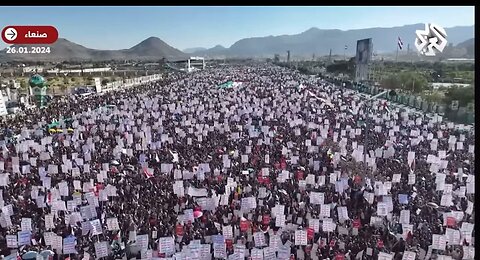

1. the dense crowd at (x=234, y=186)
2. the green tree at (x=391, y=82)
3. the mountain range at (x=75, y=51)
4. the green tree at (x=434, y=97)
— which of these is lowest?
the dense crowd at (x=234, y=186)

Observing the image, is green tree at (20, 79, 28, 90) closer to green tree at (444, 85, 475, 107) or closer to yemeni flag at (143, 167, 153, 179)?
yemeni flag at (143, 167, 153, 179)

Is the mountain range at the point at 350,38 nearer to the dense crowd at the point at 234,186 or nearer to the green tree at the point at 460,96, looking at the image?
the dense crowd at the point at 234,186

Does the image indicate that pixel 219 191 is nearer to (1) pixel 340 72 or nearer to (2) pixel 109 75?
(2) pixel 109 75

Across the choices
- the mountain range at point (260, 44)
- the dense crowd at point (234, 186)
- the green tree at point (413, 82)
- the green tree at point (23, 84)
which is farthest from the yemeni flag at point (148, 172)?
the green tree at point (413, 82)

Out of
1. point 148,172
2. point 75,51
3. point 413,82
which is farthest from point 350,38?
point 413,82

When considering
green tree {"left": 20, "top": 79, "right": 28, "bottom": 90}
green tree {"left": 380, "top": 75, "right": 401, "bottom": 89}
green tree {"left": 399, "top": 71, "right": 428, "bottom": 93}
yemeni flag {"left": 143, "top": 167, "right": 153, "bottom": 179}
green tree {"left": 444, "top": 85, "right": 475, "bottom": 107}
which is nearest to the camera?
yemeni flag {"left": 143, "top": 167, "right": 153, "bottom": 179}

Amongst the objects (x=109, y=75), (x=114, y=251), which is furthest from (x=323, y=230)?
(x=109, y=75)

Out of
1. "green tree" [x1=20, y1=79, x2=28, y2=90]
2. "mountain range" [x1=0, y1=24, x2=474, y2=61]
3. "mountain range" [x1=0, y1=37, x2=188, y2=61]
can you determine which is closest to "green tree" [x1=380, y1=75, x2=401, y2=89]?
"mountain range" [x1=0, y1=24, x2=474, y2=61]

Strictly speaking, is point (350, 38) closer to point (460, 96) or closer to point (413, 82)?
point (460, 96)

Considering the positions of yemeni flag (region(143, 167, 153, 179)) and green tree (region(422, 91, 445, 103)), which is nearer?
yemeni flag (region(143, 167, 153, 179))
